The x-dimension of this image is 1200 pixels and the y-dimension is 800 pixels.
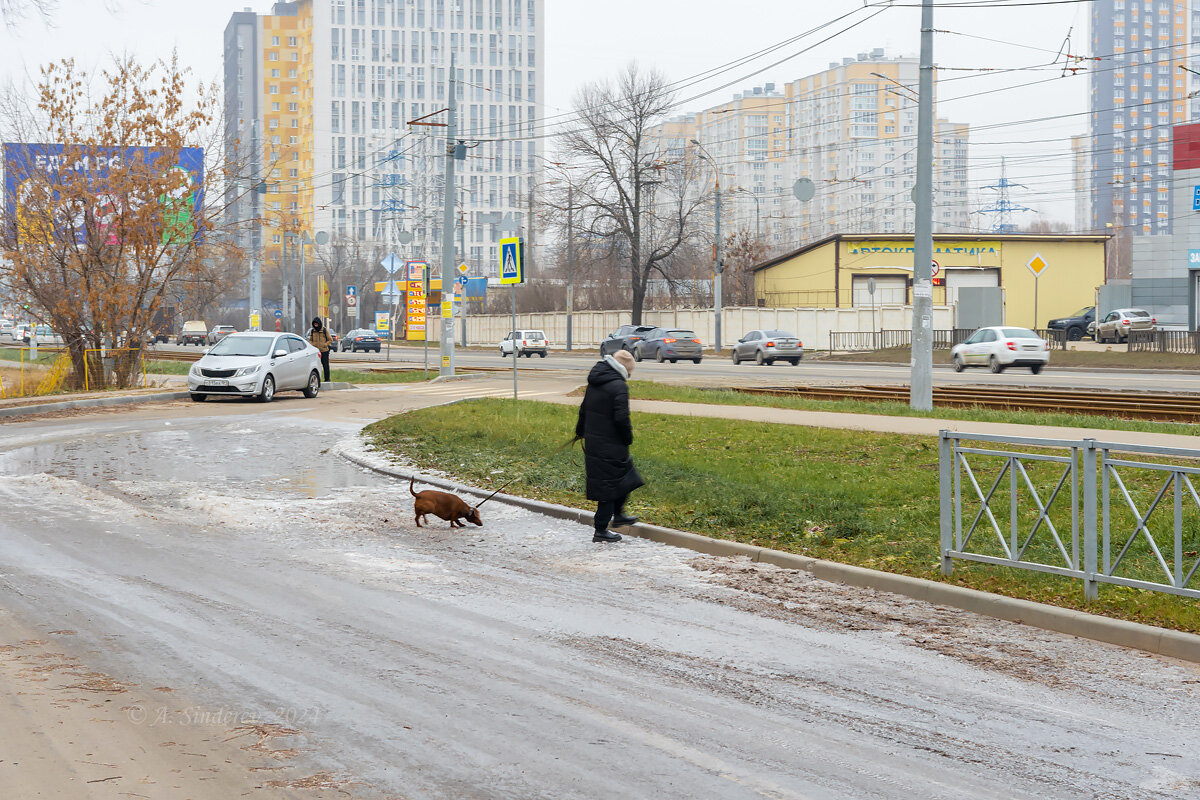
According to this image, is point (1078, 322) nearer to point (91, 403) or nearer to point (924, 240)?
point (924, 240)

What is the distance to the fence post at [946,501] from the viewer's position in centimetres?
867

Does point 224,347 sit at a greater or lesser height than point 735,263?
lesser

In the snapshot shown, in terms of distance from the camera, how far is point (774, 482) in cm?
1255

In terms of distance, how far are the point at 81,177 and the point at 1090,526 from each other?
26.8 meters

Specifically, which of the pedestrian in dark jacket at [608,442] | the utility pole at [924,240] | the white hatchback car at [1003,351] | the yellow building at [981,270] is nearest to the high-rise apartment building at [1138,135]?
the yellow building at [981,270]

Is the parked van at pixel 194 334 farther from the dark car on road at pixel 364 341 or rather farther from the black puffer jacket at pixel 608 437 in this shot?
the black puffer jacket at pixel 608 437

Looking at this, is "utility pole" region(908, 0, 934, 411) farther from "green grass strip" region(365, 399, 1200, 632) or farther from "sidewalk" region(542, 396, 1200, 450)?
"green grass strip" region(365, 399, 1200, 632)

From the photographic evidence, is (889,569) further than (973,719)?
Yes

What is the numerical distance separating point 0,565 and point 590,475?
15.5ft

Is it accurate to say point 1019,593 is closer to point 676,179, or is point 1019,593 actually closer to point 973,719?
point 973,719

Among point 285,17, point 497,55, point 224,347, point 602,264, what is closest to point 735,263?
point 602,264

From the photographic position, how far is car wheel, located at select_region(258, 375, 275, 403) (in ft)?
87.5

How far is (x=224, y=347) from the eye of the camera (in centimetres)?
2762

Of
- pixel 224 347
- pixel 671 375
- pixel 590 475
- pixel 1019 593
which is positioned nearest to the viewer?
pixel 1019 593
